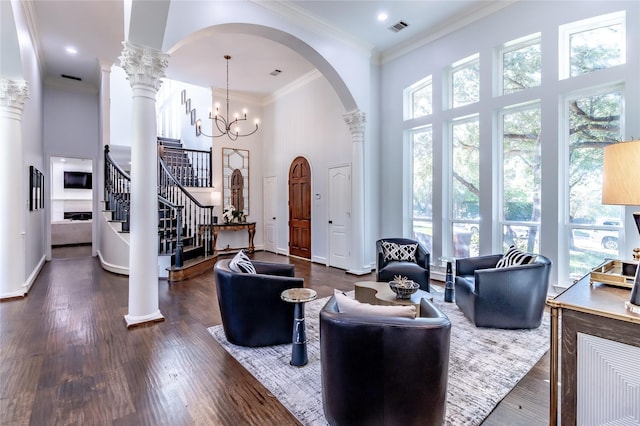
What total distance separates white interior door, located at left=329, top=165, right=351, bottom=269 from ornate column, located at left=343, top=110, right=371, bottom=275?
418 millimetres

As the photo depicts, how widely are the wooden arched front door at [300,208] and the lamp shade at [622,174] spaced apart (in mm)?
6014

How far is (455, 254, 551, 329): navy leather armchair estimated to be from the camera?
3197mm

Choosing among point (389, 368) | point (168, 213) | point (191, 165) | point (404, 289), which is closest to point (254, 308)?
point (404, 289)

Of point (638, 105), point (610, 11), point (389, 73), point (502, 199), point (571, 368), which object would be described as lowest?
point (571, 368)

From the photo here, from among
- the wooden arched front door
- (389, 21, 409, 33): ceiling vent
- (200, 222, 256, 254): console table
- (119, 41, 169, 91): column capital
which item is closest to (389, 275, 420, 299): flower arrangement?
(119, 41, 169, 91): column capital

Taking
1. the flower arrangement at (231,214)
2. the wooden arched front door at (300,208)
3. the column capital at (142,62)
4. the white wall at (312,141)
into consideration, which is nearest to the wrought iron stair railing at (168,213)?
the flower arrangement at (231,214)

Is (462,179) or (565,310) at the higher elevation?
(462,179)

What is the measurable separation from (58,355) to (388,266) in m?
3.77

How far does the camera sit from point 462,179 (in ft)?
17.3

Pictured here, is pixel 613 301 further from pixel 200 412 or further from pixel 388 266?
pixel 388 266

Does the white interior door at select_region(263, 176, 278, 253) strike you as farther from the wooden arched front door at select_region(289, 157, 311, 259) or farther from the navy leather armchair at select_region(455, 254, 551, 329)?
the navy leather armchair at select_region(455, 254, 551, 329)

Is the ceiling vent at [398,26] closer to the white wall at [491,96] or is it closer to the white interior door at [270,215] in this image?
the white wall at [491,96]

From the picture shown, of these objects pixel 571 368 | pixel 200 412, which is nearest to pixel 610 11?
pixel 571 368

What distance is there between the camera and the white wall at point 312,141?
6.72 meters
